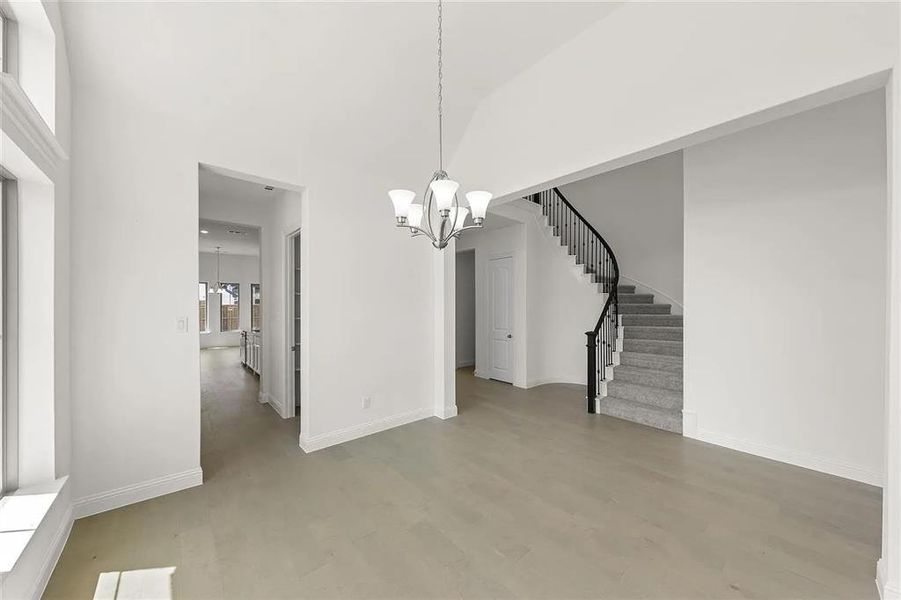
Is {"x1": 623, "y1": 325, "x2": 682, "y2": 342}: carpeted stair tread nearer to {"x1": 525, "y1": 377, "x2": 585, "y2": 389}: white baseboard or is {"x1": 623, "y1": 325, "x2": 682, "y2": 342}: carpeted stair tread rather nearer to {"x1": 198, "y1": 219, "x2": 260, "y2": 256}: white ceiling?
{"x1": 525, "y1": 377, "x2": 585, "y2": 389}: white baseboard

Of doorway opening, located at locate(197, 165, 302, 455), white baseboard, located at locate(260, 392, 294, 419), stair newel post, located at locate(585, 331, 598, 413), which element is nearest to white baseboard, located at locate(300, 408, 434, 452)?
doorway opening, located at locate(197, 165, 302, 455)

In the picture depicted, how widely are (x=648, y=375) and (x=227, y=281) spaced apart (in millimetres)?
12861

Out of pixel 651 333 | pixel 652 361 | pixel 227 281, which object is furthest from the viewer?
pixel 227 281

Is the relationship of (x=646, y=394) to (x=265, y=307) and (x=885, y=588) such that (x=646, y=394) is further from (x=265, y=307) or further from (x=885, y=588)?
(x=265, y=307)

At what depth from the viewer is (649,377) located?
493 cm

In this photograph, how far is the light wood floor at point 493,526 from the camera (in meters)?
1.98

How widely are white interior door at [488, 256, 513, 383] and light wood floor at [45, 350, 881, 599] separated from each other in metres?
3.02

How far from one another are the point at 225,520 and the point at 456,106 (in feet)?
13.9

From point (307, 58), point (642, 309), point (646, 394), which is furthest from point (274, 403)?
point (642, 309)

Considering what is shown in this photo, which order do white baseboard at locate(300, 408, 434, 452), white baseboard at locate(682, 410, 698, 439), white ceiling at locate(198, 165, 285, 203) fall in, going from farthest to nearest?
white ceiling at locate(198, 165, 285, 203) → white baseboard at locate(682, 410, 698, 439) → white baseboard at locate(300, 408, 434, 452)

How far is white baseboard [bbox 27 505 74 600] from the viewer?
6.18ft

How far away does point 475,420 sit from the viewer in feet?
15.3

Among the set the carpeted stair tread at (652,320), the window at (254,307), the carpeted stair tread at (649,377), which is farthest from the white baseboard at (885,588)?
the window at (254,307)

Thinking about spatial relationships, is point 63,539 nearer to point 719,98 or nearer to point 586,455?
point 586,455
